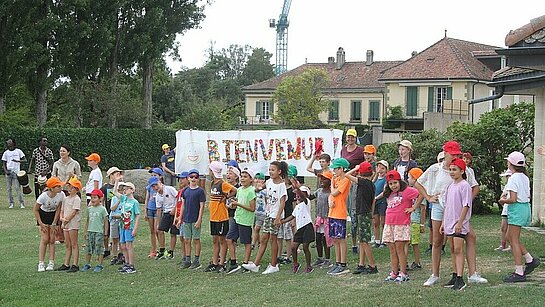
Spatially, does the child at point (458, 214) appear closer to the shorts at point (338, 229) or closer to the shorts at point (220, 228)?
the shorts at point (338, 229)

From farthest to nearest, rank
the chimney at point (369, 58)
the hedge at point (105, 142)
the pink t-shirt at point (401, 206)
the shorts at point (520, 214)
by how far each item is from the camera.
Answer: the chimney at point (369, 58)
the hedge at point (105, 142)
the pink t-shirt at point (401, 206)
the shorts at point (520, 214)

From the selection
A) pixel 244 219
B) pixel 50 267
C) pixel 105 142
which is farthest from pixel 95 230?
pixel 105 142

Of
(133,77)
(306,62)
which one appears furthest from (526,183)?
(306,62)

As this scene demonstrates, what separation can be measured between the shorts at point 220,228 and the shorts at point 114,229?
1635 mm

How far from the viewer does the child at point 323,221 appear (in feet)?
39.8

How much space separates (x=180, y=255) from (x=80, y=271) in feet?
6.54

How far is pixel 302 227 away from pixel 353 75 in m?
56.6

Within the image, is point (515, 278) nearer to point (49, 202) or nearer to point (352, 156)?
point (352, 156)

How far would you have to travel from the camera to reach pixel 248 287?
10.8 metres

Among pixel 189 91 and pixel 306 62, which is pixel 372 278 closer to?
pixel 189 91

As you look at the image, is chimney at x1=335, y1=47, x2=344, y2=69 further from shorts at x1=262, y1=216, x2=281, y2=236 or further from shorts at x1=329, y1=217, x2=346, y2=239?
shorts at x1=329, y1=217, x2=346, y2=239

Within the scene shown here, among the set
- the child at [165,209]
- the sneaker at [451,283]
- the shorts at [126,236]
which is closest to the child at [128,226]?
the shorts at [126,236]

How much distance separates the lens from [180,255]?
1394 cm

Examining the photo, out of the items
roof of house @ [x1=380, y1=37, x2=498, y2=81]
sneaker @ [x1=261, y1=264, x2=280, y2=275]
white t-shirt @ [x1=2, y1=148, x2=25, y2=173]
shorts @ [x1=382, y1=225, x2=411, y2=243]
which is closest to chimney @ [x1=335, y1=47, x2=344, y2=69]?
roof of house @ [x1=380, y1=37, x2=498, y2=81]
